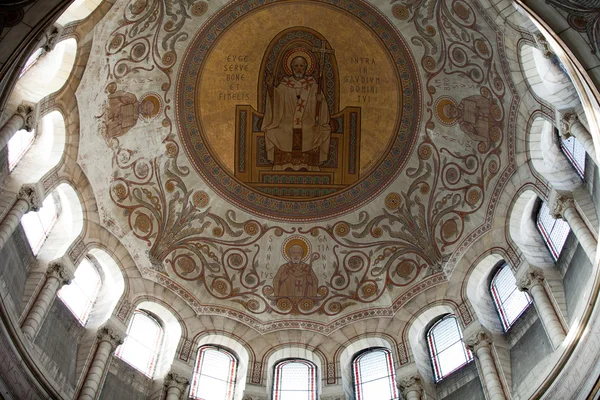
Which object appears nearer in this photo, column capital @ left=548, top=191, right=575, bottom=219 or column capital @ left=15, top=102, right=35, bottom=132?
column capital @ left=15, top=102, right=35, bottom=132

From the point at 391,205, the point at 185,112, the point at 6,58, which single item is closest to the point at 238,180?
the point at 185,112

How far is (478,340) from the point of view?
16.7m

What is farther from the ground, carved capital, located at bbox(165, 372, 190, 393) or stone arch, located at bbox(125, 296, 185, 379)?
stone arch, located at bbox(125, 296, 185, 379)

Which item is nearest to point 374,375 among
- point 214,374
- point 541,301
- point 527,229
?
point 214,374

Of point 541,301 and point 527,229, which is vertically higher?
point 527,229

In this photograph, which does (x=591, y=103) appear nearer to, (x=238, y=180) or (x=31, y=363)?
(x=31, y=363)

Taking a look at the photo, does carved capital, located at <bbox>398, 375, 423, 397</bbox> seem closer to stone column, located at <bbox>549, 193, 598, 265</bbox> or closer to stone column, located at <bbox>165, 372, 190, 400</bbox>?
stone column, located at <bbox>549, 193, 598, 265</bbox>

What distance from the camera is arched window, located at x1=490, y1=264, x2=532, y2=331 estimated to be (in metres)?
→ 17.1

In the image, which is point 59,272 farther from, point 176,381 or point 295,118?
point 295,118

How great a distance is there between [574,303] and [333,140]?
29.9 feet

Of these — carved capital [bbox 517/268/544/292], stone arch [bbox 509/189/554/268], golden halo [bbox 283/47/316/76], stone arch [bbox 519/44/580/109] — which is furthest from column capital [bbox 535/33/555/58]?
golden halo [bbox 283/47/316/76]

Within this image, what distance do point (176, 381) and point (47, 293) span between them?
12.1ft

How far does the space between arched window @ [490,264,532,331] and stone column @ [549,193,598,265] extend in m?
2.30

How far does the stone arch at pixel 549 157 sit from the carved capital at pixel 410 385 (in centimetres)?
537
